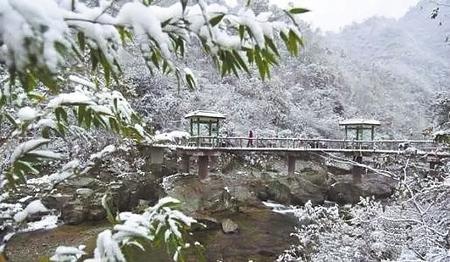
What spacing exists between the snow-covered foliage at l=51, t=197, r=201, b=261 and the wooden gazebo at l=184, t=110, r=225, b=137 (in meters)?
12.8

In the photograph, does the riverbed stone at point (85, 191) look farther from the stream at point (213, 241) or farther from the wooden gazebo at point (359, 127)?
the wooden gazebo at point (359, 127)

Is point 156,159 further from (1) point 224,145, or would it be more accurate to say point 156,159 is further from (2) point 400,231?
(2) point 400,231

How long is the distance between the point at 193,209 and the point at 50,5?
9.83m

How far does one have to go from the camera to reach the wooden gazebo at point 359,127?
15523mm

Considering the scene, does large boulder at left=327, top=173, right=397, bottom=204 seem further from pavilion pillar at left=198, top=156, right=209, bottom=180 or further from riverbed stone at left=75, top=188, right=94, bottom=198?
riverbed stone at left=75, top=188, right=94, bottom=198

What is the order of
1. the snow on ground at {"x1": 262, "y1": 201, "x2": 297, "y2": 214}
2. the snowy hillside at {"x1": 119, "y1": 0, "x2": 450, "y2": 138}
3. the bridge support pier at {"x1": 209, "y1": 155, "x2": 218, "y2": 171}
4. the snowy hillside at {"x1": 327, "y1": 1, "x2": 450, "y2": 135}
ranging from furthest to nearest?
the snowy hillside at {"x1": 327, "y1": 1, "x2": 450, "y2": 135}, the snowy hillside at {"x1": 119, "y1": 0, "x2": 450, "y2": 138}, the bridge support pier at {"x1": 209, "y1": 155, "x2": 218, "y2": 171}, the snow on ground at {"x1": 262, "y1": 201, "x2": 297, "y2": 214}

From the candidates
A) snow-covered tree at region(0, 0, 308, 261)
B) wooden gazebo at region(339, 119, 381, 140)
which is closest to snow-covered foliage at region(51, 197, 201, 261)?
snow-covered tree at region(0, 0, 308, 261)

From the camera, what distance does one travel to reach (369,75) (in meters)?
29.5

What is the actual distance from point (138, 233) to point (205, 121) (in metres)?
13.4

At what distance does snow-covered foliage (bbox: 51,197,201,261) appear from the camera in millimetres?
752

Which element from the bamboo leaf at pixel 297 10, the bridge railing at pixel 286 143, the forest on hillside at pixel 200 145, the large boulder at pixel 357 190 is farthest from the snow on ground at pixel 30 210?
the large boulder at pixel 357 190

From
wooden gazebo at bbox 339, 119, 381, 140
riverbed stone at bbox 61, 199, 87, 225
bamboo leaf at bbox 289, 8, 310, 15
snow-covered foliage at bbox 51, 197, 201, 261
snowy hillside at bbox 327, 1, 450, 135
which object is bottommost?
riverbed stone at bbox 61, 199, 87, 225

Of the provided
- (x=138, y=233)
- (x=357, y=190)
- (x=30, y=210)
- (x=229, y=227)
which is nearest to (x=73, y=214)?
(x=229, y=227)

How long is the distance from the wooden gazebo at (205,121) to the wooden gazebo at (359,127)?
501cm
